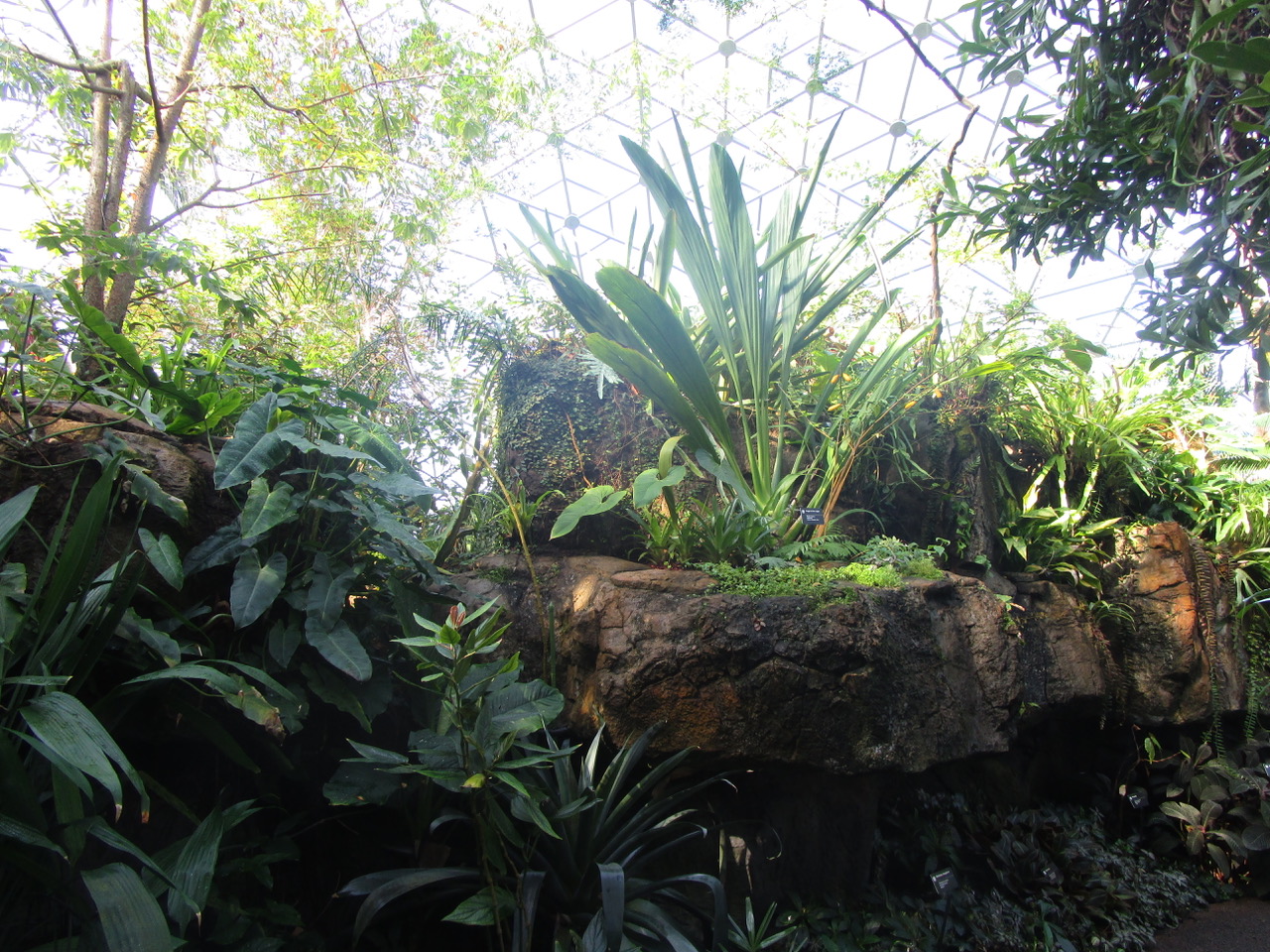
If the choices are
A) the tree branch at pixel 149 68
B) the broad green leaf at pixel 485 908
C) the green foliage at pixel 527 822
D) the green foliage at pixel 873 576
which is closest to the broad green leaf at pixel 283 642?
the green foliage at pixel 527 822

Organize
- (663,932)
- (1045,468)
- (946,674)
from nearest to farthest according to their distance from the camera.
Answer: (663,932)
(946,674)
(1045,468)

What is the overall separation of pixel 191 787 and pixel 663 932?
118 cm

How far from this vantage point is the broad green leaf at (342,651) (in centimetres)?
165

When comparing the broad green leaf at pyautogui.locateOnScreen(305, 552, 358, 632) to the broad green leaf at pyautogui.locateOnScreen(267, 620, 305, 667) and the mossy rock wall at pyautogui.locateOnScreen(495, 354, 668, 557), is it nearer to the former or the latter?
the broad green leaf at pyautogui.locateOnScreen(267, 620, 305, 667)

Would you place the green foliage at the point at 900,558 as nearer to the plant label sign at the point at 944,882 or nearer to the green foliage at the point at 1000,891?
the green foliage at the point at 1000,891

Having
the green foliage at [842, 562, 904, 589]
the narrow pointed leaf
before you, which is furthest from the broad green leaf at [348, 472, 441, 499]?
the green foliage at [842, 562, 904, 589]

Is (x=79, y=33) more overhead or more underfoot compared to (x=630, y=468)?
A: more overhead

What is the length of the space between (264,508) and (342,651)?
41 centimetres

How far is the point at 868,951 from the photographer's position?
6.37 ft

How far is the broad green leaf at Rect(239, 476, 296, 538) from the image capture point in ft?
5.57

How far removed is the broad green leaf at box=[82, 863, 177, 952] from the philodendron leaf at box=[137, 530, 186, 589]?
0.61 metres

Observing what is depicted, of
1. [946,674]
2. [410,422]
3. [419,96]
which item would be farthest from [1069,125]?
[419,96]

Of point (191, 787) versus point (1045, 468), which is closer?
point (191, 787)

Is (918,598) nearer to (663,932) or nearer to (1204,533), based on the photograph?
(663,932)
